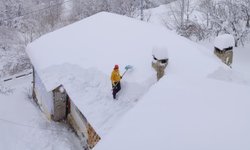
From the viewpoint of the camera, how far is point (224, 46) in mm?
9375

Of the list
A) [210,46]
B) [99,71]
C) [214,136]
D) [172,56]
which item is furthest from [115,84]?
[210,46]

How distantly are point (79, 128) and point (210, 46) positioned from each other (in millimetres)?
A: 11142

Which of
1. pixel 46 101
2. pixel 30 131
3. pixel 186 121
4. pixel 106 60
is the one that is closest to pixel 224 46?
pixel 106 60

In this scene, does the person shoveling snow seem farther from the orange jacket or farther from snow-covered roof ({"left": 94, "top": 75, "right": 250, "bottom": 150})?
snow-covered roof ({"left": 94, "top": 75, "right": 250, "bottom": 150})

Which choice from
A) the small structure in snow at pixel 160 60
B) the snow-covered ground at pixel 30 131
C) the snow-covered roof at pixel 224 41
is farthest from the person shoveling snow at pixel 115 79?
the snow-covered roof at pixel 224 41

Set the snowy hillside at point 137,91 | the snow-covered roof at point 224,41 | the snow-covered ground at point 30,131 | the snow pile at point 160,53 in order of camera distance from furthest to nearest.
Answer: the snow-covered ground at point 30,131
the snow-covered roof at point 224,41
the snow pile at point 160,53
the snowy hillside at point 137,91

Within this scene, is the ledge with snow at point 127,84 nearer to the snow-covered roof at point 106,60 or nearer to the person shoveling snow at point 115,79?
the snow-covered roof at point 106,60

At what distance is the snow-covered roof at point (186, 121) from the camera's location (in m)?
3.52

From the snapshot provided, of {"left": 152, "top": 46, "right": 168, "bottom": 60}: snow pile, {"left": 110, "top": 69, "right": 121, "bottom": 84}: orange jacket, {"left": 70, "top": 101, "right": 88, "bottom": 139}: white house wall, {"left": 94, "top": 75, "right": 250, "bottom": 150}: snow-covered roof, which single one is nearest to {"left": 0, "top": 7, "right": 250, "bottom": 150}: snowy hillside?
{"left": 94, "top": 75, "right": 250, "bottom": 150}: snow-covered roof

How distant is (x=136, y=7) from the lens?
27.5 m

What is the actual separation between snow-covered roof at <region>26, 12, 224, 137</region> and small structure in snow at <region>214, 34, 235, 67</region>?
1.49 ft

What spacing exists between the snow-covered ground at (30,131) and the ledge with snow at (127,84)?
23.9 inches

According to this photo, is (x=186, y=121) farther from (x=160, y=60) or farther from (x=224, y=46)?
(x=224, y=46)

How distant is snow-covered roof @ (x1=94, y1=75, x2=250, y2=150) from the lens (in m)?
3.52
